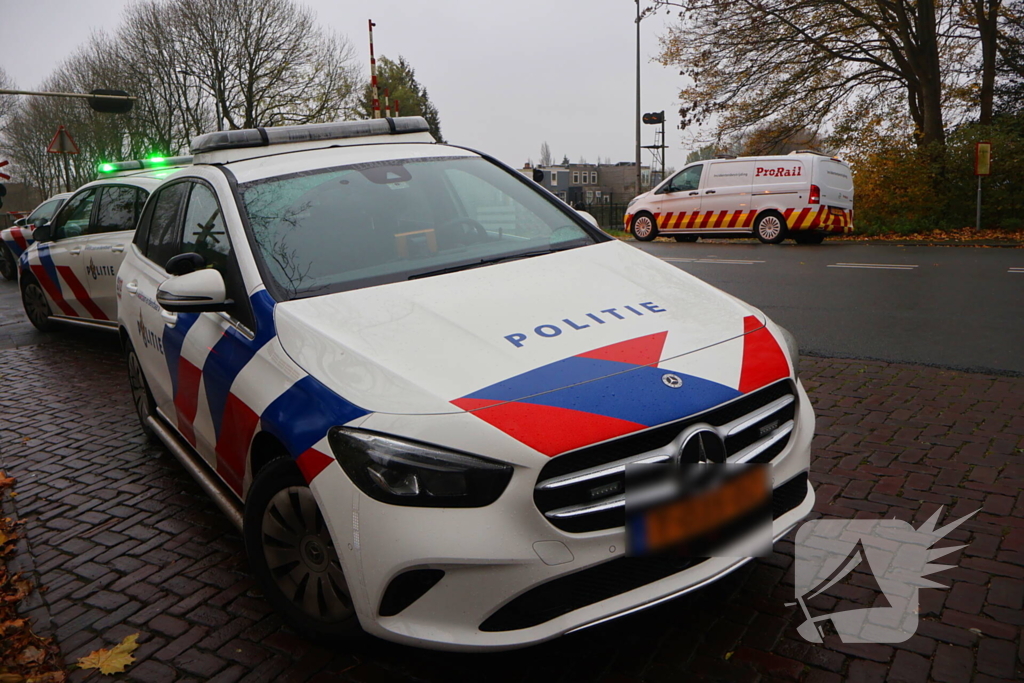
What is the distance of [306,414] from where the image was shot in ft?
8.33

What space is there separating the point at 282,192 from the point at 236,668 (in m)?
1.88

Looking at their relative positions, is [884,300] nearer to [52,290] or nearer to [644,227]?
[52,290]

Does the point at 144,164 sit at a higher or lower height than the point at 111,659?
higher

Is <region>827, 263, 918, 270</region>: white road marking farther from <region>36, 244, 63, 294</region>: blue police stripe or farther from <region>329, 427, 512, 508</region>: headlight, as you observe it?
<region>329, 427, 512, 508</region>: headlight

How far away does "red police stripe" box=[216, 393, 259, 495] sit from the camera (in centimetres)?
297

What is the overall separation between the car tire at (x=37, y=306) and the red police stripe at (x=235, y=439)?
702 cm

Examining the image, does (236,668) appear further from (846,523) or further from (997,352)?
(997,352)

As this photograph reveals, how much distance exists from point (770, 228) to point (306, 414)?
16758mm

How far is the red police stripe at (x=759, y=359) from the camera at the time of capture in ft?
8.65

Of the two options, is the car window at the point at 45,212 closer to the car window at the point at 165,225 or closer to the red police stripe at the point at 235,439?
the car window at the point at 165,225

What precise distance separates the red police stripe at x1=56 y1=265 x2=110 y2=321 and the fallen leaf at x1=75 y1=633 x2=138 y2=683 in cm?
573

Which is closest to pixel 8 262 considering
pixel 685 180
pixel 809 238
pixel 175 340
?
pixel 685 180

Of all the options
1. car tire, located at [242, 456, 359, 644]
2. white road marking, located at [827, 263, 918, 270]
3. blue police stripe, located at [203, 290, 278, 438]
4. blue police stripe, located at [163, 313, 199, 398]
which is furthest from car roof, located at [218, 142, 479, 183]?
white road marking, located at [827, 263, 918, 270]

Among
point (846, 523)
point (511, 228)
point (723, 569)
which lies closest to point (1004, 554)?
point (846, 523)
